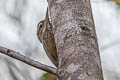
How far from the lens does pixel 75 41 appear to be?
2.66ft

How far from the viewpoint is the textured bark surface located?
2.43 ft

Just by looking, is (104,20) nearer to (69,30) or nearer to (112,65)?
(112,65)

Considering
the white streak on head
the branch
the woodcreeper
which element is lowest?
the woodcreeper

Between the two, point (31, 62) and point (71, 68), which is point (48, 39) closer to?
point (31, 62)

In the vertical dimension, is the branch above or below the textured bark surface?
below

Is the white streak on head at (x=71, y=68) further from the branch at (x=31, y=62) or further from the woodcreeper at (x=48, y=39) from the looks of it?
the woodcreeper at (x=48, y=39)

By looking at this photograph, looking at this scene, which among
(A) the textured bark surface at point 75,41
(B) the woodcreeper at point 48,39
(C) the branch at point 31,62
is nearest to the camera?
(A) the textured bark surface at point 75,41

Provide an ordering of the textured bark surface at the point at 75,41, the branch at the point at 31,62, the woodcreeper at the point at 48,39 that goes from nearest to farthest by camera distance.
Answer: the textured bark surface at the point at 75,41, the branch at the point at 31,62, the woodcreeper at the point at 48,39

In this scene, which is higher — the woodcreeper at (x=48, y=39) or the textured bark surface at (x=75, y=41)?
the textured bark surface at (x=75, y=41)

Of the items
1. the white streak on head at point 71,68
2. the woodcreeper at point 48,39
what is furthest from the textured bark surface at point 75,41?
the woodcreeper at point 48,39

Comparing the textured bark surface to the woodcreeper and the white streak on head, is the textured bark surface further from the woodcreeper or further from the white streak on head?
the woodcreeper

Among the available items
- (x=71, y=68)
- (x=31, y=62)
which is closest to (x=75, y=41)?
(x=71, y=68)

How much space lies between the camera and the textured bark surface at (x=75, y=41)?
29.2 inches

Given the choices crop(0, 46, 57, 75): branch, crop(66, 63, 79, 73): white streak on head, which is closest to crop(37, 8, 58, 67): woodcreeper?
crop(0, 46, 57, 75): branch
